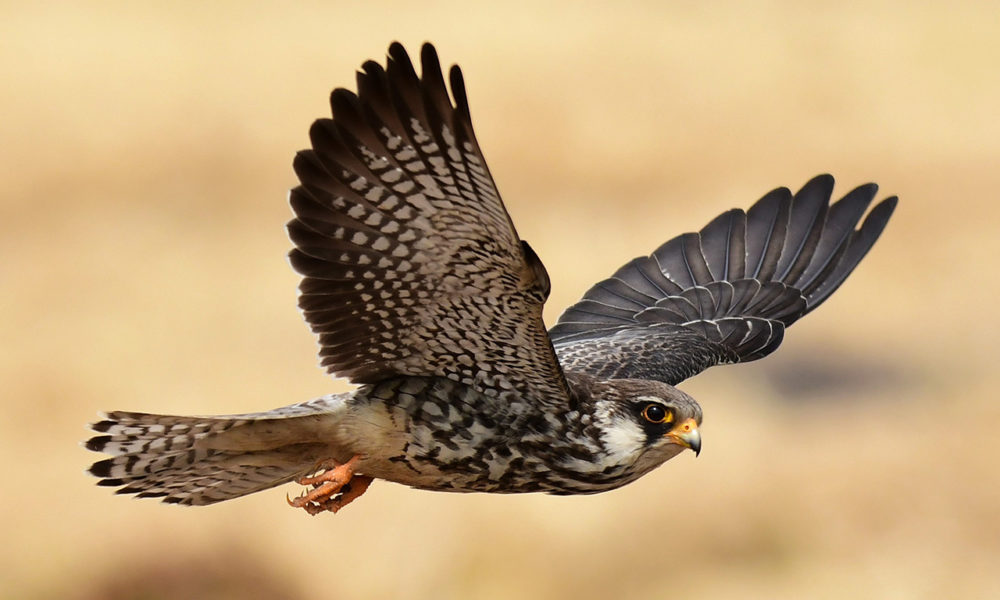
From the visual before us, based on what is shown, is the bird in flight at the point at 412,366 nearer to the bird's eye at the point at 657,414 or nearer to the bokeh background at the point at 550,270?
the bird's eye at the point at 657,414

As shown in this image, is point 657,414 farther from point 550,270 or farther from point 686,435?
point 550,270

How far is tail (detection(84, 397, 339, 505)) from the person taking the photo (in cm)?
830

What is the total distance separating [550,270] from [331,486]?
1545 centimetres

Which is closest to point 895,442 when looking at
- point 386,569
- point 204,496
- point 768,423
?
point 768,423

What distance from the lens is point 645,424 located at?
327 inches

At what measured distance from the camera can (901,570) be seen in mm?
20688

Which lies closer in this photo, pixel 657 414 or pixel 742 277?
pixel 657 414

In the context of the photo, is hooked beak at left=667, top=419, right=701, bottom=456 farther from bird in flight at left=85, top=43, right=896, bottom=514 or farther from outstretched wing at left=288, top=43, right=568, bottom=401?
outstretched wing at left=288, top=43, right=568, bottom=401

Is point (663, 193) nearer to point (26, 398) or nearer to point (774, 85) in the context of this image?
point (774, 85)

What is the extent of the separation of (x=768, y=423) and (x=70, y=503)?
9.66m

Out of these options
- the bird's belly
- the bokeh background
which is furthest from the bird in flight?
the bokeh background

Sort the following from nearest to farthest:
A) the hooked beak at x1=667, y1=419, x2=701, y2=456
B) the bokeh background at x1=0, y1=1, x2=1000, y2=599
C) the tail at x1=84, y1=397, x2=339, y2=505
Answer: the hooked beak at x1=667, y1=419, x2=701, y2=456
the tail at x1=84, y1=397, x2=339, y2=505
the bokeh background at x1=0, y1=1, x2=1000, y2=599

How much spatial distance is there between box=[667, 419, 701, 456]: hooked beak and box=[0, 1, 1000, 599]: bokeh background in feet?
32.0

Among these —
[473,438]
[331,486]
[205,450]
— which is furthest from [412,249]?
[205,450]
